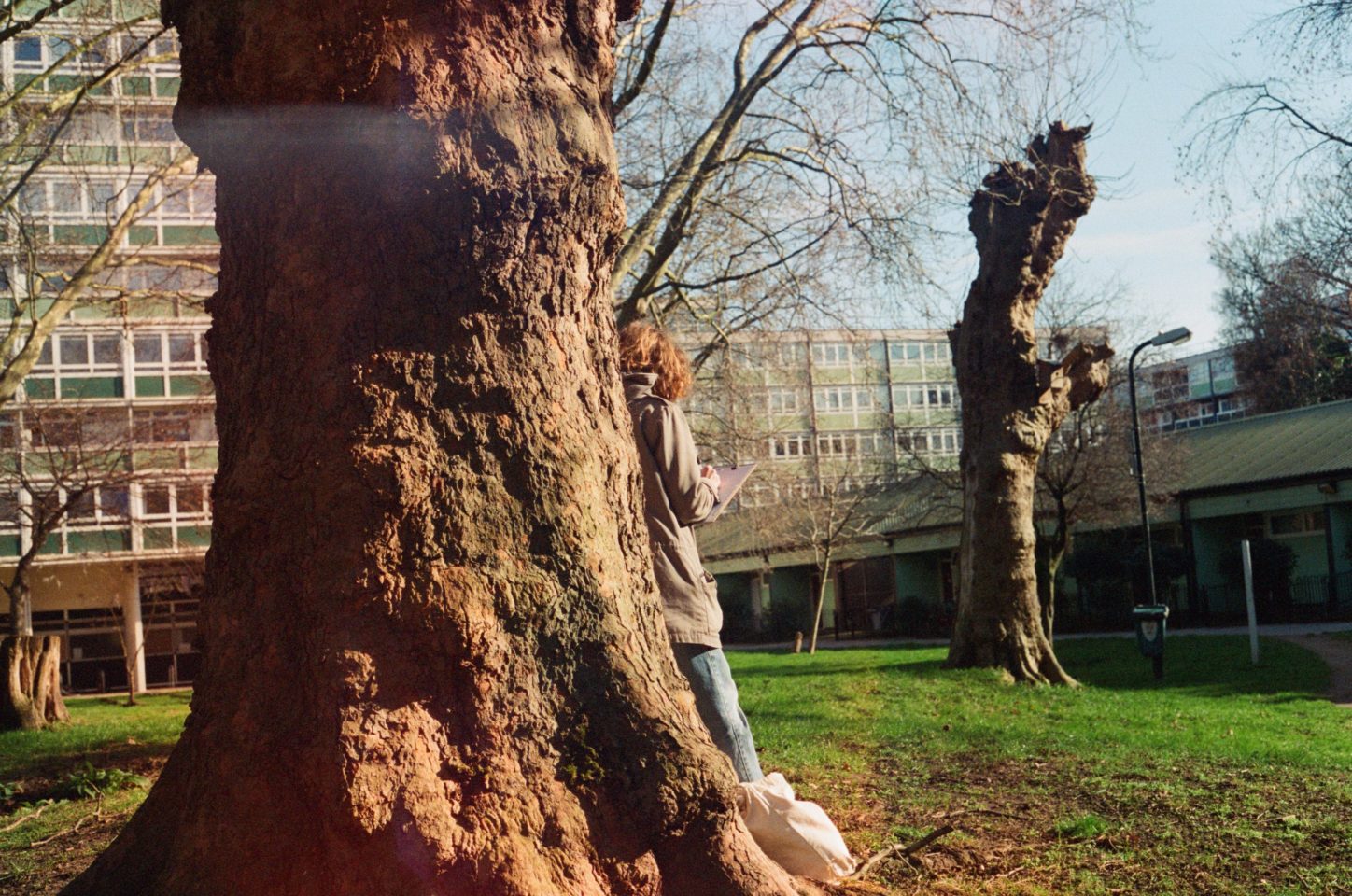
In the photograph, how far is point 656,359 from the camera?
189 inches

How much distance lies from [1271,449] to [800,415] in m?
14.5

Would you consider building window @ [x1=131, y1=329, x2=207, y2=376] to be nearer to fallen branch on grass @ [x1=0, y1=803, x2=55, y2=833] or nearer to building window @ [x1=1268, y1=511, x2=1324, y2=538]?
building window @ [x1=1268, y1=511, x2=1324, y2=538]

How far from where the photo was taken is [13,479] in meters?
28.3

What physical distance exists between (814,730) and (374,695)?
8.61 meters

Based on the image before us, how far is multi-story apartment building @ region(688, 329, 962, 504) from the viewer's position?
64.5ft

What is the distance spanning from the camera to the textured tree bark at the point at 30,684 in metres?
15.5

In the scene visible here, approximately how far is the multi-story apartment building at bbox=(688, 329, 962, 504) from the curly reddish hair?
11245 mm

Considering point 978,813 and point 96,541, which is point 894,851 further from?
point 96,541

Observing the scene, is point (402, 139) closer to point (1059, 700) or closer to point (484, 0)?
point (484, 0)

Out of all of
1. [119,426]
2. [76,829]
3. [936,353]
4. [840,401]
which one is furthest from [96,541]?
[936,353]

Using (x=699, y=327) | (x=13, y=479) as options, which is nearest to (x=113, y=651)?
(x=13, y=479)

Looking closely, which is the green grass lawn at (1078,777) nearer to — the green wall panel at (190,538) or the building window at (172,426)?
the building window at (172,426)

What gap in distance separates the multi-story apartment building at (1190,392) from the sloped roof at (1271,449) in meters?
2.76

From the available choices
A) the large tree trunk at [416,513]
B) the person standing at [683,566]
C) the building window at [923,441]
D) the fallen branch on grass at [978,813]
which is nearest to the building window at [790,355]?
the building window at [923,441]
